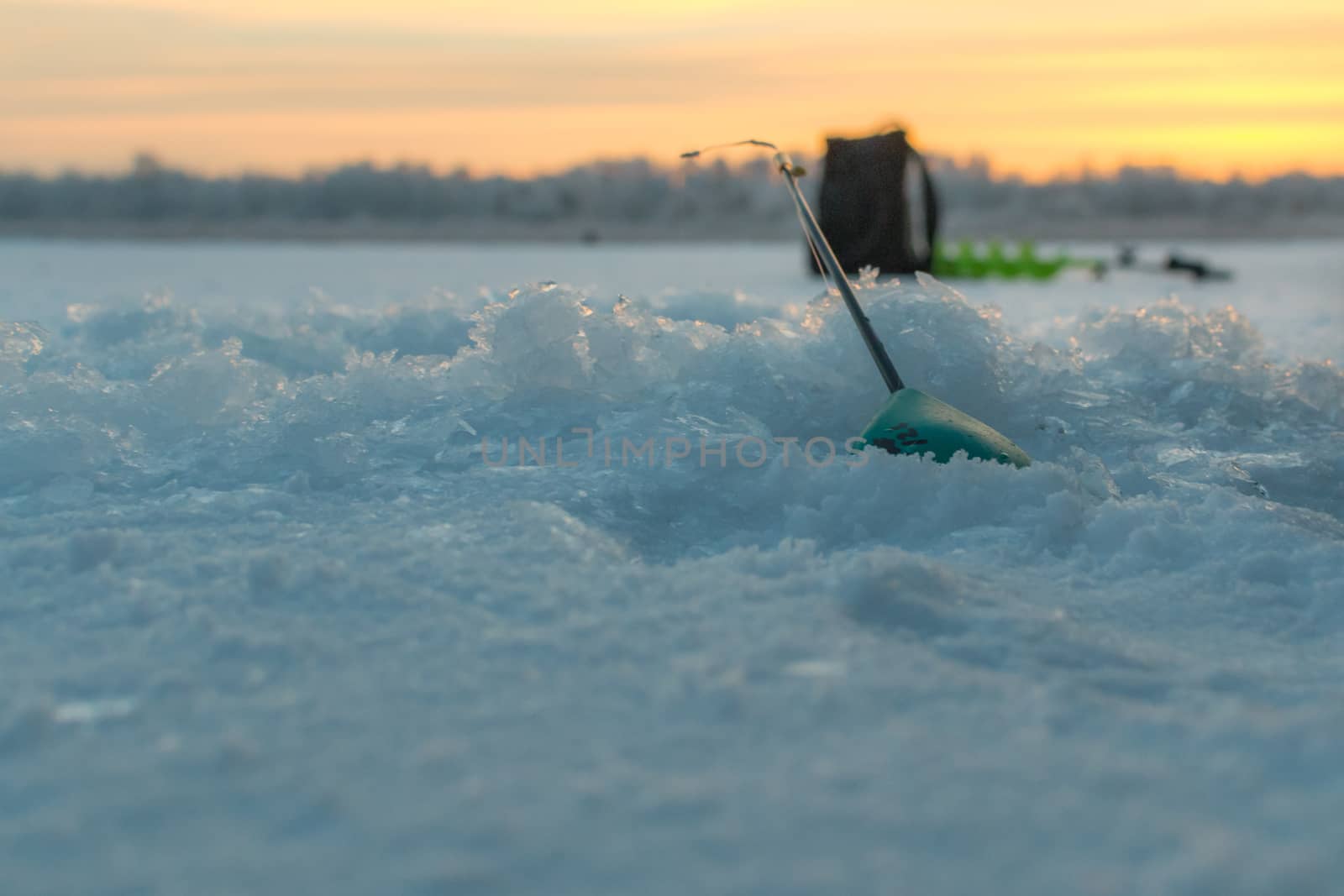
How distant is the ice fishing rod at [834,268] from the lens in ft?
12.7

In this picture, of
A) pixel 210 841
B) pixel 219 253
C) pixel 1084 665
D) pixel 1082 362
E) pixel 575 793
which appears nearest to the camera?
pixel 210 841

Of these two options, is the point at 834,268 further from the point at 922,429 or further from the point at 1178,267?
the point at 1178,267

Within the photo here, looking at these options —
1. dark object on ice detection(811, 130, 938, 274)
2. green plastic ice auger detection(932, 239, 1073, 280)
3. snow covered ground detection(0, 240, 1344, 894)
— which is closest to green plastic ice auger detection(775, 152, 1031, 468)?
snow covered ground detection(0, 240, 1344, 894)

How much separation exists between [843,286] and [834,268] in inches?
3.2

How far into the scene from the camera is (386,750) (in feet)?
6.33

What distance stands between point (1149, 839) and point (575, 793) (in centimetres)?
86

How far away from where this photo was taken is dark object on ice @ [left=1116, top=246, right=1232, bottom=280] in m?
15.0

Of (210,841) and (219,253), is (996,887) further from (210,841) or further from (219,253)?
(219,253)

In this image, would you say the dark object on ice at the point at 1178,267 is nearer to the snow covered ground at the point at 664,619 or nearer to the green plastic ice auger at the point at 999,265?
the green plastic ice auger at the point at 999,265

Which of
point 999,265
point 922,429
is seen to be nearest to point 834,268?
point 922,429

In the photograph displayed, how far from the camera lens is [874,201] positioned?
12.4 m

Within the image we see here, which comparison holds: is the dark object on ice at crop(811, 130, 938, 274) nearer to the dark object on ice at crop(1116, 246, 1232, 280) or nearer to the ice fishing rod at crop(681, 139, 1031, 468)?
the dark object on ice at crop(1116, 246, 1232, 280)

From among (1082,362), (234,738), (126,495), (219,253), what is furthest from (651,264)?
(234,738)

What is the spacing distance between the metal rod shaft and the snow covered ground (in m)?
0.24
